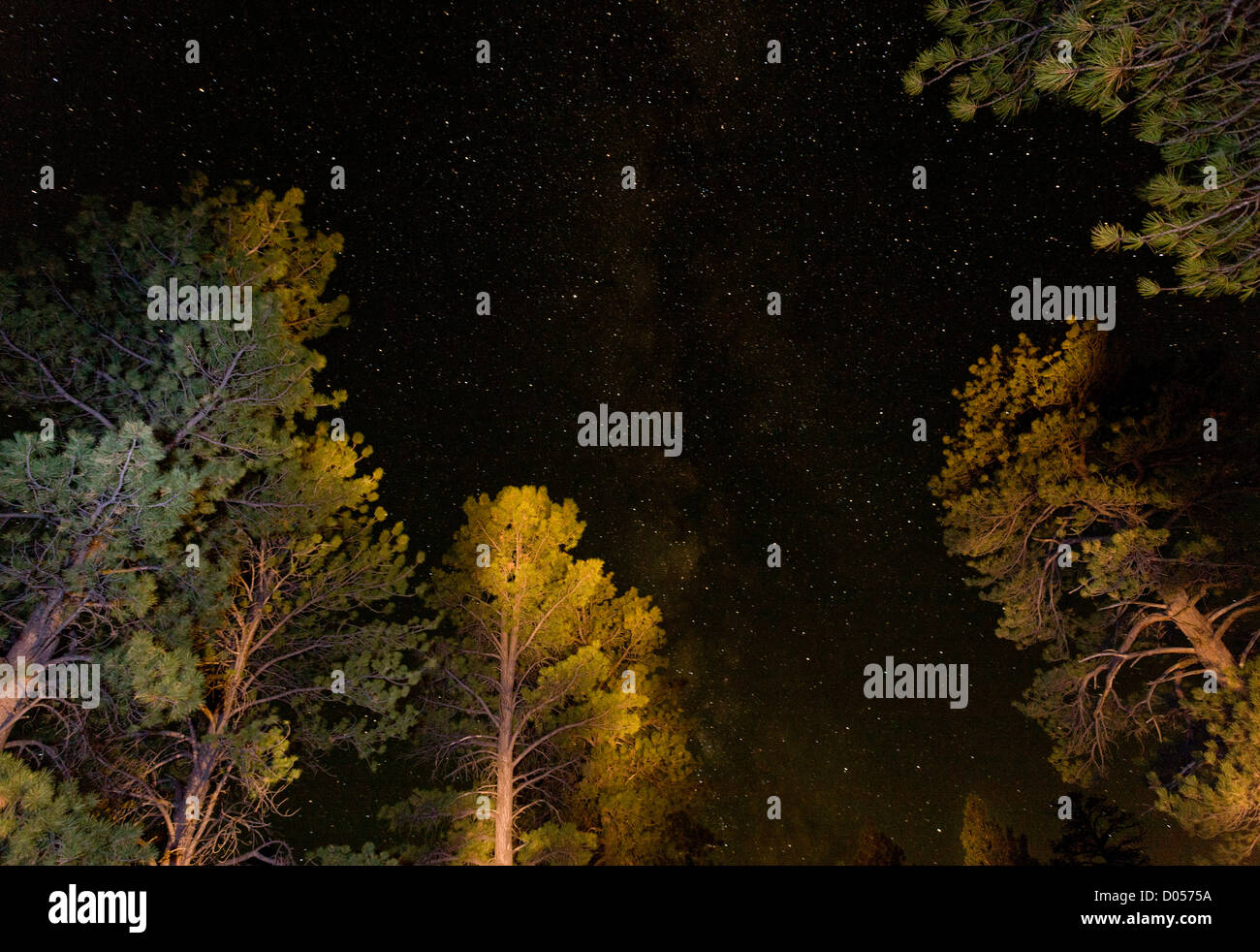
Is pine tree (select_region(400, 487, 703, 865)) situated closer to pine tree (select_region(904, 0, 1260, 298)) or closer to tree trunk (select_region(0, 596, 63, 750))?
tree trunk (select_region(0, 596, 63, 750))

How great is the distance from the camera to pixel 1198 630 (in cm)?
900

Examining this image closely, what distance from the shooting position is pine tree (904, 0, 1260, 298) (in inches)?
159

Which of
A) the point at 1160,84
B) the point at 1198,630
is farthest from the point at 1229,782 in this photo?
the point at 1160,84

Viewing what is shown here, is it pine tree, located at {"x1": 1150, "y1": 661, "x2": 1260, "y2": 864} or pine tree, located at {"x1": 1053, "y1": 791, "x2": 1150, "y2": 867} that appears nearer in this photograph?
pine tree, located at {"x1": 1150, "y1": 661, "x2": 1260, "y2": 864}

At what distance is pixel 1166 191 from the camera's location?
4230 millimetres

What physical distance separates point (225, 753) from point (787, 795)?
811 inches

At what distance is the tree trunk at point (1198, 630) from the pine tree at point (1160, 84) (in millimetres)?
6114

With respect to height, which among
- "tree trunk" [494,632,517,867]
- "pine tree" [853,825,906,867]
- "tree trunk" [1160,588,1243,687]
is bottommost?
"pine tree" [853,825,906,867]

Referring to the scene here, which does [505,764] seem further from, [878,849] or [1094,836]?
[878,849]

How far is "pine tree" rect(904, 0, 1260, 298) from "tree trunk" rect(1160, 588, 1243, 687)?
611 cm

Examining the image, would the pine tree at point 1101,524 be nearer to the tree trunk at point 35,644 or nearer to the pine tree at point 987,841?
the tree trunk at point 35,644

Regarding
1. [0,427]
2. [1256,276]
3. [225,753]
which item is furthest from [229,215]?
[1256,276]

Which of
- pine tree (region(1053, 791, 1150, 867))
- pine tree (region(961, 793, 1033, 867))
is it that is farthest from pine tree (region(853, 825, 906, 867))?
pine tree (region(1053, 791, 1150, 867))
